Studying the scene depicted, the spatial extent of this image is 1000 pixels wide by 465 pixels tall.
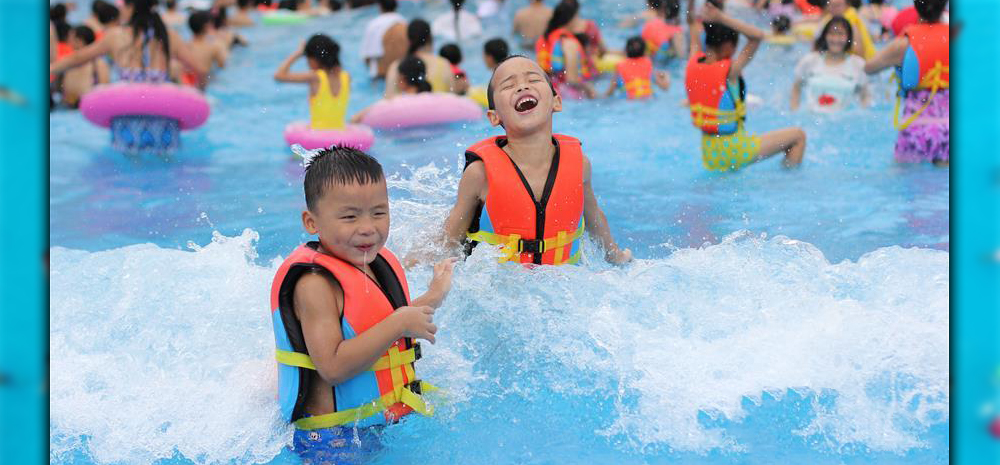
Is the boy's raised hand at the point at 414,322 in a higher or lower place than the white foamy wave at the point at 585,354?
higher

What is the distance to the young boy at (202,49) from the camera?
11.3 metres

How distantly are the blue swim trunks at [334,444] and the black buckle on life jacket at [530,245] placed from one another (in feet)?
4.22

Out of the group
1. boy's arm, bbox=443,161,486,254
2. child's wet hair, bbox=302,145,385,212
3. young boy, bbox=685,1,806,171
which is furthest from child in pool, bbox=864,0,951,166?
child's wet hair, bbox=302,145,385,212

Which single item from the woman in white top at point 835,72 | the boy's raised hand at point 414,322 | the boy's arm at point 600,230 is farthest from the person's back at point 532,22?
the boy's raised hand at point 414,322

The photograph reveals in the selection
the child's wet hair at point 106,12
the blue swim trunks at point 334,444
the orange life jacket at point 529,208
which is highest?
the child's wet hair at point 106,12

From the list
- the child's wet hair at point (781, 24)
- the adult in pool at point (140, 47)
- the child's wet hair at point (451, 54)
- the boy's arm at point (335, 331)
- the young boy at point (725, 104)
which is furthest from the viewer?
the child's wet hair at point (781, 24)

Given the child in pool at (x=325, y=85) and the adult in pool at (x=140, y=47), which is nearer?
the child in pool at (x=325, y=85)

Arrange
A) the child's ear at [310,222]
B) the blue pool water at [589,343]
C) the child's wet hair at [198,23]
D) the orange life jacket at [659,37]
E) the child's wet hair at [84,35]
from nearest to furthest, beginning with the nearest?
the child's ear at [310,222], the blue pool water at [589,343], the child's wet hair at [84,35], the child's wet hair at [198,23], the orange life jacket at [659,37]

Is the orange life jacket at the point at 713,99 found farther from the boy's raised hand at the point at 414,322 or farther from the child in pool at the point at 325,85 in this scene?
the boy's raised hand at the point at 414,322

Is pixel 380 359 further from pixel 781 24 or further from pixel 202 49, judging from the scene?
pixel 781 24

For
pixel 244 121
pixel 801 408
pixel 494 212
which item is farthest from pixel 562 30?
pixel 801 408
